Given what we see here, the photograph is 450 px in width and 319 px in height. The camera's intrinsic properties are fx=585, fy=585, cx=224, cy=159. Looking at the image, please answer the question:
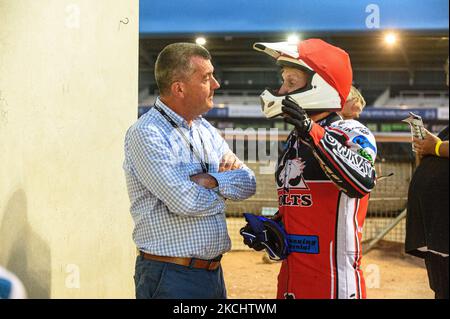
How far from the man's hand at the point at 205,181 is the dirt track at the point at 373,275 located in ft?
11.6

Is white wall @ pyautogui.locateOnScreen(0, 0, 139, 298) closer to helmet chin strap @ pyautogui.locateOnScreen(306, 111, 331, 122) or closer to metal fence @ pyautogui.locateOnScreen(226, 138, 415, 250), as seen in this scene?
helmet chin strap @ pyautogui.locateOnScreen(306, 111, 331, 122)

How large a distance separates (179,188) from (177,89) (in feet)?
1.67

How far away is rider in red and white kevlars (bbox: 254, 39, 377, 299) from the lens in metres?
2.21

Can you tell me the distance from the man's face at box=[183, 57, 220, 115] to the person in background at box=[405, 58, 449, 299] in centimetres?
94

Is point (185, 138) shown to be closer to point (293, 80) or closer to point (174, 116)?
point (174, 116)

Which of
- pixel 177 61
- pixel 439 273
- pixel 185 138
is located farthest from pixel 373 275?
pixel 177 61

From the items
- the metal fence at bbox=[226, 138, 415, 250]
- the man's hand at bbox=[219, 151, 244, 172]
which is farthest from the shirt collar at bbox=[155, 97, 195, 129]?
the metal fence at bbox=[226, 138, 415, 250]

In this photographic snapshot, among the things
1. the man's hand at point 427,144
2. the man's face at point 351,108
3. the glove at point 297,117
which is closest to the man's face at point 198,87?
the glove at point 297,117

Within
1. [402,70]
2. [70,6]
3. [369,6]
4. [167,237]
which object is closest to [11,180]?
[70,6]

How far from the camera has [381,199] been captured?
861 cm

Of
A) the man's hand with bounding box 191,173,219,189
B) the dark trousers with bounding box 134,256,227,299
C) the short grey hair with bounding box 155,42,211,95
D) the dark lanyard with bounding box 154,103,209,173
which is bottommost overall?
the dark trousers with bounding box 134,256,227,299

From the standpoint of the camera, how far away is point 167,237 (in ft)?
8.16
